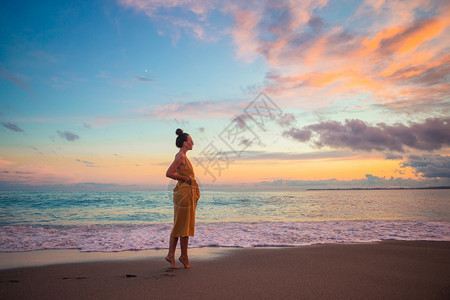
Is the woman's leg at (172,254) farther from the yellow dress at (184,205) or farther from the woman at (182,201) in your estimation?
the yellow dress at (184,205)

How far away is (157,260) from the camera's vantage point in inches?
224

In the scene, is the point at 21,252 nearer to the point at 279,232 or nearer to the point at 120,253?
the point at 120,253

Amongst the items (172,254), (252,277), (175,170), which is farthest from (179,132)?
(252,277)

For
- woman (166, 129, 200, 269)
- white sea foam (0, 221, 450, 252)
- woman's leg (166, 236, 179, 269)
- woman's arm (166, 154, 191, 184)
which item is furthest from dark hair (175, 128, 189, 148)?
white sea foam (0, 221, 450, 252)

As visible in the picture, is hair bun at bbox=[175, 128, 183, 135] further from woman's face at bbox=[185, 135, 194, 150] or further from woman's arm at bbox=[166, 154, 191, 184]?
woman's arm at bbox=[166, 154, 191, 184]

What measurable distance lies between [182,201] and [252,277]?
1.71 metres

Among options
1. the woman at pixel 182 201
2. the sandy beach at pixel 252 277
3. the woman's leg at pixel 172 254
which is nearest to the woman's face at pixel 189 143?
the woman at pixel 182 201

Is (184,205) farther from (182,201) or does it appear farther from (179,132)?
(179,132)

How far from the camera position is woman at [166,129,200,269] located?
16.2 feet

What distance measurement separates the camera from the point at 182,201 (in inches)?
197

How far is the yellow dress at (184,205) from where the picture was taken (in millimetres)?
4965

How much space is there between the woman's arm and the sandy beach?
1551 mm

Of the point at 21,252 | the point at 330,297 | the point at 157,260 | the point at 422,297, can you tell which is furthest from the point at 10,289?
the point at 422,297

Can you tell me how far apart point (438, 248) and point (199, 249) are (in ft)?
18.5
